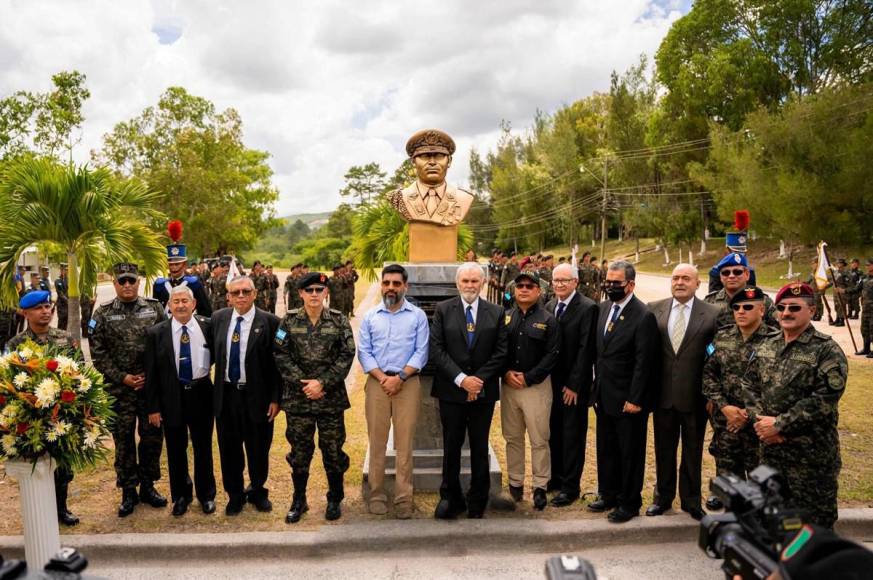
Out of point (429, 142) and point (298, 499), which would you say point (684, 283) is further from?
point (298, 499)

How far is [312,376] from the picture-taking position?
4.64m

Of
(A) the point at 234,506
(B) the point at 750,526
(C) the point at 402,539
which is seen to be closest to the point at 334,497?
(C) the point at 402,539

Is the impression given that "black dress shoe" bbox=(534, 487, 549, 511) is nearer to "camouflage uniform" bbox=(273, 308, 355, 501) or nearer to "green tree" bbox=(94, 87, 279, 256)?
"camouflage uniform" bbox=(273, 308, 355, 501)

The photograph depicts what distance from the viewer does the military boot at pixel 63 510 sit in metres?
4.72

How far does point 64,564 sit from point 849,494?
5.67m

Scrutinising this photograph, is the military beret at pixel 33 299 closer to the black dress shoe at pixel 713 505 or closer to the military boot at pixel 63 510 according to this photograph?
the military boot at pixel 63 510

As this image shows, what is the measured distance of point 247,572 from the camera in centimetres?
414

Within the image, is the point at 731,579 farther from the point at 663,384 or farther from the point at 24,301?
the point at 24,301

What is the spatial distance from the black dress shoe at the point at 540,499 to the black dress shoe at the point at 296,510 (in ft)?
6.01

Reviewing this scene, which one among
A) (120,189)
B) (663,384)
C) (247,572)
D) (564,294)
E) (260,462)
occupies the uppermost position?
(120,189)

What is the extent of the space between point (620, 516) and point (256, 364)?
300 centimetres

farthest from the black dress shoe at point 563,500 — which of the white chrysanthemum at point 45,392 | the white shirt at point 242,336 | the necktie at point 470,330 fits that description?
the white chrysanthemum at point 45,392

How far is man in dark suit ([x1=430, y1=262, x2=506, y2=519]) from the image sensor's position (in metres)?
4.66

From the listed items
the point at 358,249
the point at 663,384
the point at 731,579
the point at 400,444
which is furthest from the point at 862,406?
the point at 358,249
